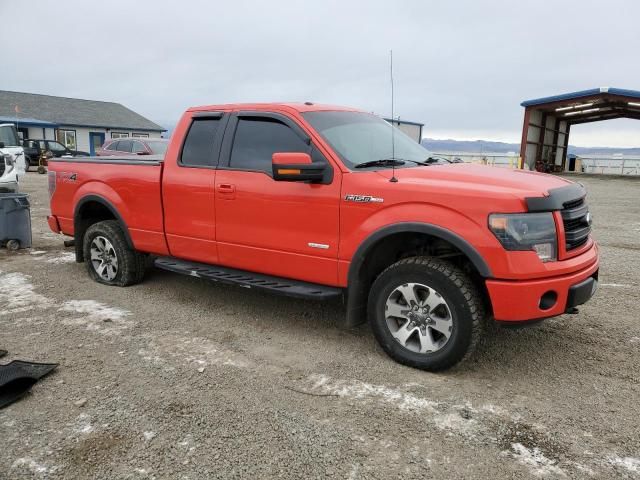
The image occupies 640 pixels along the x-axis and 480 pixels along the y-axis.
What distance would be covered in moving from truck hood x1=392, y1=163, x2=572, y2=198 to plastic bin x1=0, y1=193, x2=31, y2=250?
622 centimetres

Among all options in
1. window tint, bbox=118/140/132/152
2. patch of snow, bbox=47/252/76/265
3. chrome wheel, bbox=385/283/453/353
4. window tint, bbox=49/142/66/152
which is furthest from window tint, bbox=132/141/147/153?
window tint, bbox=49/142/66/152

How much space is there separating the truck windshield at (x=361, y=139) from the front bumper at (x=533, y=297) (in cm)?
140

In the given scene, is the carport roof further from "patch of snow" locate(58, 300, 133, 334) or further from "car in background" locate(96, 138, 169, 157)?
"patch of snow" locate(58, 300, 133, 334)

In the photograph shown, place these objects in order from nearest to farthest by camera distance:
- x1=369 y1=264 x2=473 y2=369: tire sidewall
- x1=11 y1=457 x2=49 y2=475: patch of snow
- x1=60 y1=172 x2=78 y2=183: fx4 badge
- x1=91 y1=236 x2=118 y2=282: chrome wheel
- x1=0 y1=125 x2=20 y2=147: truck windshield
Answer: x1=11 y1=457 x2=49 y2=475: patch of snow
x1=369 y1=264 x2=473 y2=369: tire sidewall
x1=91 y1=236 x2=118 y2=282: chrome wheel
x1=60 y1=172 x2=78 y2=183: fx4 badge
x1=0 y1=125 x2=20 y2=147: truck windshield

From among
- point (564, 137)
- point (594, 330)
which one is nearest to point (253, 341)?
point (594, 330)

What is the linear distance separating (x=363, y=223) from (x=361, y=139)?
3.20 feet

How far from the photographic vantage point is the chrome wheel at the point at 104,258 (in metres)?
5.85

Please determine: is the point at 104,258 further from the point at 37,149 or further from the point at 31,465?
the point at 37,149

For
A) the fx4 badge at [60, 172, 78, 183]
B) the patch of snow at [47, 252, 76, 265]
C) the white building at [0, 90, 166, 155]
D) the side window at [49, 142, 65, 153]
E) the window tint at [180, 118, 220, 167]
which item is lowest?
the patch of snow at [47, 252, 76, 265]

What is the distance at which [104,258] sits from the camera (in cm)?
595

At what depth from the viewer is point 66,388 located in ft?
11.4

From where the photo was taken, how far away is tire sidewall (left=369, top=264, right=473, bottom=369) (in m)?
3.52

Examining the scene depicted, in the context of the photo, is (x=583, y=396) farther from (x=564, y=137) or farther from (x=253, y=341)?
(x=564, y=137)

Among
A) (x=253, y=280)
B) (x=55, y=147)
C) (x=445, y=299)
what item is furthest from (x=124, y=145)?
(x=445, y=299)
